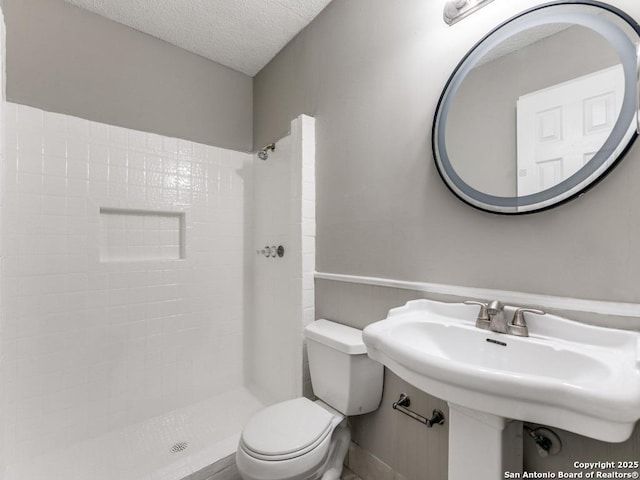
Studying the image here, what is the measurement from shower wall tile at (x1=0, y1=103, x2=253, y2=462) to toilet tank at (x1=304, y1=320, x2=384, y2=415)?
3.25ft

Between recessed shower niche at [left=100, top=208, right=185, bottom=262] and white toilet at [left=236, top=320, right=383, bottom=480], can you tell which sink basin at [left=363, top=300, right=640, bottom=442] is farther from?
recessed shower niche at [left=100, top=208, right=185, bottom=262]

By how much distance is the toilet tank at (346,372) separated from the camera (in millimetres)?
1305

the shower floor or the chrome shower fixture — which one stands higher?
the chrome shower fixture

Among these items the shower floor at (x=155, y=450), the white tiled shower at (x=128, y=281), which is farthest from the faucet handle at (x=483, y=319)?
the shower floor at (x=155, y=450)

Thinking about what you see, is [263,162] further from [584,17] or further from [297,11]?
[584,17]

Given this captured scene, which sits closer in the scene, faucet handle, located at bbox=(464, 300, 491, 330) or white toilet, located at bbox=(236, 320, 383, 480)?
faucet handle, located at bbox=(464, 300, 491, 330)

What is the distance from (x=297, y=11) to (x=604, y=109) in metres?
1.63

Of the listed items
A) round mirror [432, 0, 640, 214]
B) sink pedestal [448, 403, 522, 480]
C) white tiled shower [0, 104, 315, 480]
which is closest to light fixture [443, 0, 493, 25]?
round mirror [432, 0, 640, 214]

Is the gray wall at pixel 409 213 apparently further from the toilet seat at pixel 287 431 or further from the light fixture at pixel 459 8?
the toilet seat at pixel 287 431

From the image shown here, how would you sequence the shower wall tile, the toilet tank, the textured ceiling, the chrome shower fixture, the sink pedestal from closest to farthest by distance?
the sink pedestal
the toilet tank
the shower wall tile
the textured ceiling
the chrome shower fixture

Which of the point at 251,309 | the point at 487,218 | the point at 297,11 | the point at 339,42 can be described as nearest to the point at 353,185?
the point at 487,218

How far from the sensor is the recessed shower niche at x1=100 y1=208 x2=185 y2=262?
1.73m

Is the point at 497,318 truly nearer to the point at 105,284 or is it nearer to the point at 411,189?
the point at 411,189

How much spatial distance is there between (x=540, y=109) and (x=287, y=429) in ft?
4.80
